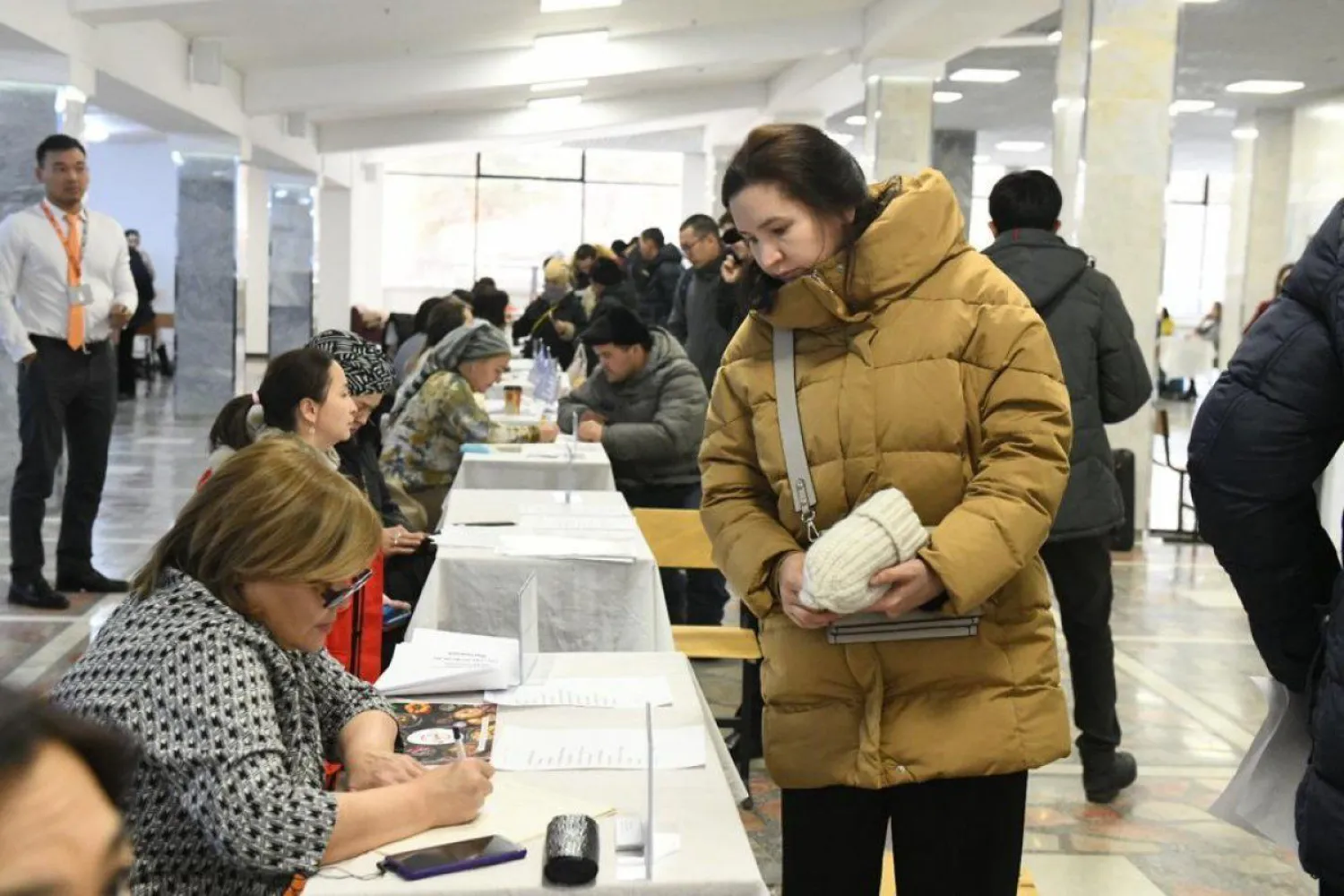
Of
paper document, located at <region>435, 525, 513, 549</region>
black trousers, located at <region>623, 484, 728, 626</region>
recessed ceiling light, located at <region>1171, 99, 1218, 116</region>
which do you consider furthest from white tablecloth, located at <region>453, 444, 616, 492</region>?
recessed ceiling light, located at <region>1171, 99, 1218, 116</region>

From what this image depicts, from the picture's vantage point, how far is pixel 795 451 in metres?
2.25

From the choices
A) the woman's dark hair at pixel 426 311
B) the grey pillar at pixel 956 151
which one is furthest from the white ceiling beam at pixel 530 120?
the woman's dark hair at pixel 426 311

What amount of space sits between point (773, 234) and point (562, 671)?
972 mm

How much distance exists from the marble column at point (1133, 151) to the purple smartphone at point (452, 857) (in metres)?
7.44

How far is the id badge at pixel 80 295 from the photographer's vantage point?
6836 millimetres

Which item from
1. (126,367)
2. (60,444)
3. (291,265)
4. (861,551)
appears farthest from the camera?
(291,265)

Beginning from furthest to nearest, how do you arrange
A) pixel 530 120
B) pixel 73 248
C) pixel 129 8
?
pixel 530 120
pixel 129 8
pixel 73 248

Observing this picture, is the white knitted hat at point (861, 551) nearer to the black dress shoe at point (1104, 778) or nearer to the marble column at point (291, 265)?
the black dress shoe at point (1104, 778)

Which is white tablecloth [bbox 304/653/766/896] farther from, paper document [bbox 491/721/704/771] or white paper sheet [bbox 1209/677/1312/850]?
white paper sheet [bbox 1209/677/1312/850]

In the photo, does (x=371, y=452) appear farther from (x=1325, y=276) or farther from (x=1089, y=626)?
(x=1325, y=276)

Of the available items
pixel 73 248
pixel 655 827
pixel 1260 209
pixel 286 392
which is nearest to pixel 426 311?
pixel 73 248

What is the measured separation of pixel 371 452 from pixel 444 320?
3.11 meters

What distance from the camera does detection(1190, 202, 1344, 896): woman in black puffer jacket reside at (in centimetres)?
187

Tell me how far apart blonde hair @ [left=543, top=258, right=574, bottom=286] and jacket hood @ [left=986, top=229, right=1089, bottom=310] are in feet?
30.4
